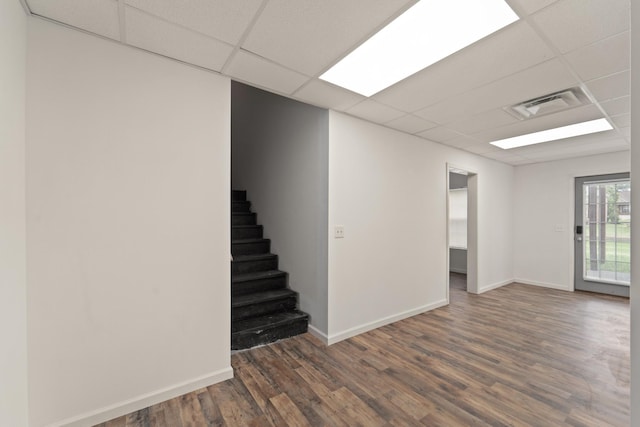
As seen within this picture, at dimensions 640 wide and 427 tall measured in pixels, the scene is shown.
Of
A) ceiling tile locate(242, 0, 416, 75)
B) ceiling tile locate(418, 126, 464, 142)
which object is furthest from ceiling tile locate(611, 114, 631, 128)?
ceiling tile locate(242, 0, 416, 75)

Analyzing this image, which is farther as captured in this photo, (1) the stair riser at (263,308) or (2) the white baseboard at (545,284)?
(2) the white baseboard at (545,284)

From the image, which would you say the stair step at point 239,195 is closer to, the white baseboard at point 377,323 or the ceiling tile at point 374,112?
the ceiling tile at point 374,112

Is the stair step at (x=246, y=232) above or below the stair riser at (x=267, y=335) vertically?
above

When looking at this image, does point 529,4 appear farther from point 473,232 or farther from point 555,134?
point 473,232

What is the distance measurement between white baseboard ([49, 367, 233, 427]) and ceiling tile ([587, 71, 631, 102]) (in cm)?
387

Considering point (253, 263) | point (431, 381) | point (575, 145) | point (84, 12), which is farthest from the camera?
point (575, 145)

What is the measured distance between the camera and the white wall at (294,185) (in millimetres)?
3123

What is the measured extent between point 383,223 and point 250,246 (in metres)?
1.79

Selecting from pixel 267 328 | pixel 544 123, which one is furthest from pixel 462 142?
pixel 267 328

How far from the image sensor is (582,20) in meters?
1.75

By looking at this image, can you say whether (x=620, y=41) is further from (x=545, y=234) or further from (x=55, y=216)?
(x=545, y=234)

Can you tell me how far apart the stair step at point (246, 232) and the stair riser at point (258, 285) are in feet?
2.89

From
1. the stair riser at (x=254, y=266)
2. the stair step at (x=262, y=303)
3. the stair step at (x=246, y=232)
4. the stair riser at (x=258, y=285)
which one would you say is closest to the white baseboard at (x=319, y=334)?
the stair step at (x=262, y=303)

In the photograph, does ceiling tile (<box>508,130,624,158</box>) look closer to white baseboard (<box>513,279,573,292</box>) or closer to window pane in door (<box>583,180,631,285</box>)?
window pane in door (<box>583,180,631,285</box>)
